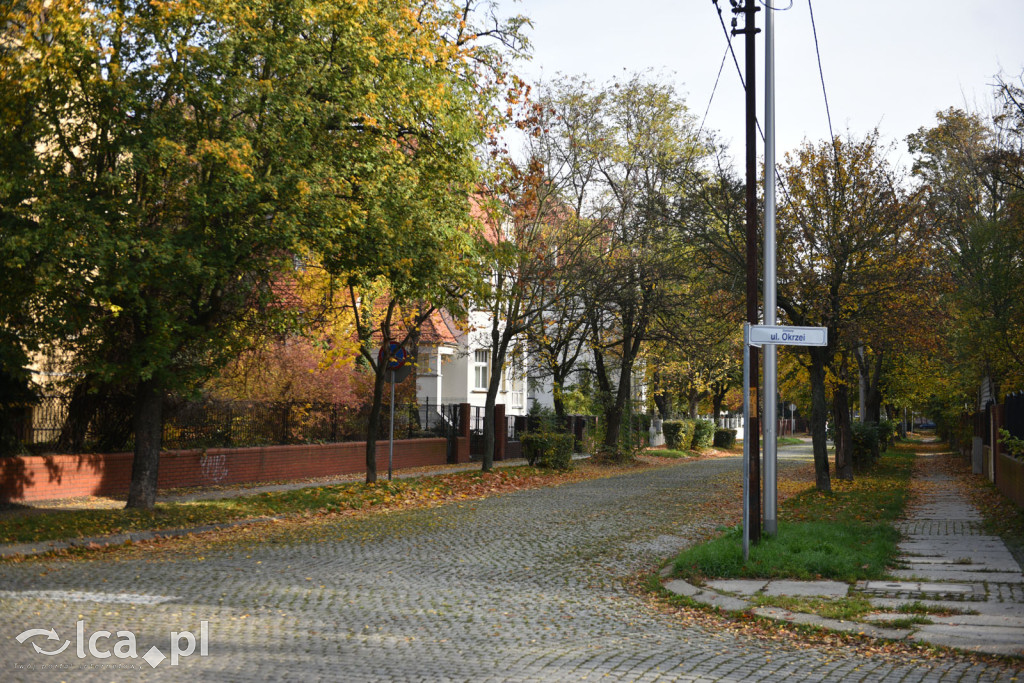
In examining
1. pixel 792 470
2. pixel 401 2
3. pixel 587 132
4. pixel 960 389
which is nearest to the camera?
pixel 401 2

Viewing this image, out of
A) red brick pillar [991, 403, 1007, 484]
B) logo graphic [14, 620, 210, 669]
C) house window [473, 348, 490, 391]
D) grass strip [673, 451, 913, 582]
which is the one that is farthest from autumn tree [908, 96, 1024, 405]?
house window [473, 348, 490, 391]

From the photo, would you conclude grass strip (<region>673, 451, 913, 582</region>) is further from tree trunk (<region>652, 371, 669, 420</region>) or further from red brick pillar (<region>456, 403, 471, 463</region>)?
tree trunk (<region>652, 371, 669, 420</region>)

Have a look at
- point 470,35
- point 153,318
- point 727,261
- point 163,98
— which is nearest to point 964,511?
point 727,261

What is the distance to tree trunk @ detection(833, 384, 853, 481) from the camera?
26.3 m

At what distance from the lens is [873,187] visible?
21094 mm

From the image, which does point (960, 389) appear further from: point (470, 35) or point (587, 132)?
point (470, 35)

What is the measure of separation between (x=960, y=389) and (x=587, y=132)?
49.6 feet

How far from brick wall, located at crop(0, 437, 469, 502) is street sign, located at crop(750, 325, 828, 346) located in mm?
12537

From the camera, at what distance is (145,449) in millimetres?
15414

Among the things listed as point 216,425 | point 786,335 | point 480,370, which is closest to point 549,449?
point 216,425

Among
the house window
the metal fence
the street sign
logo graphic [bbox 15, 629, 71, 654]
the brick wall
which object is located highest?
the house window

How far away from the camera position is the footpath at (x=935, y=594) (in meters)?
7.71

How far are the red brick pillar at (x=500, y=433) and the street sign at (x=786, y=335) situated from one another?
23143mm

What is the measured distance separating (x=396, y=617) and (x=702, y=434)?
46.2m
